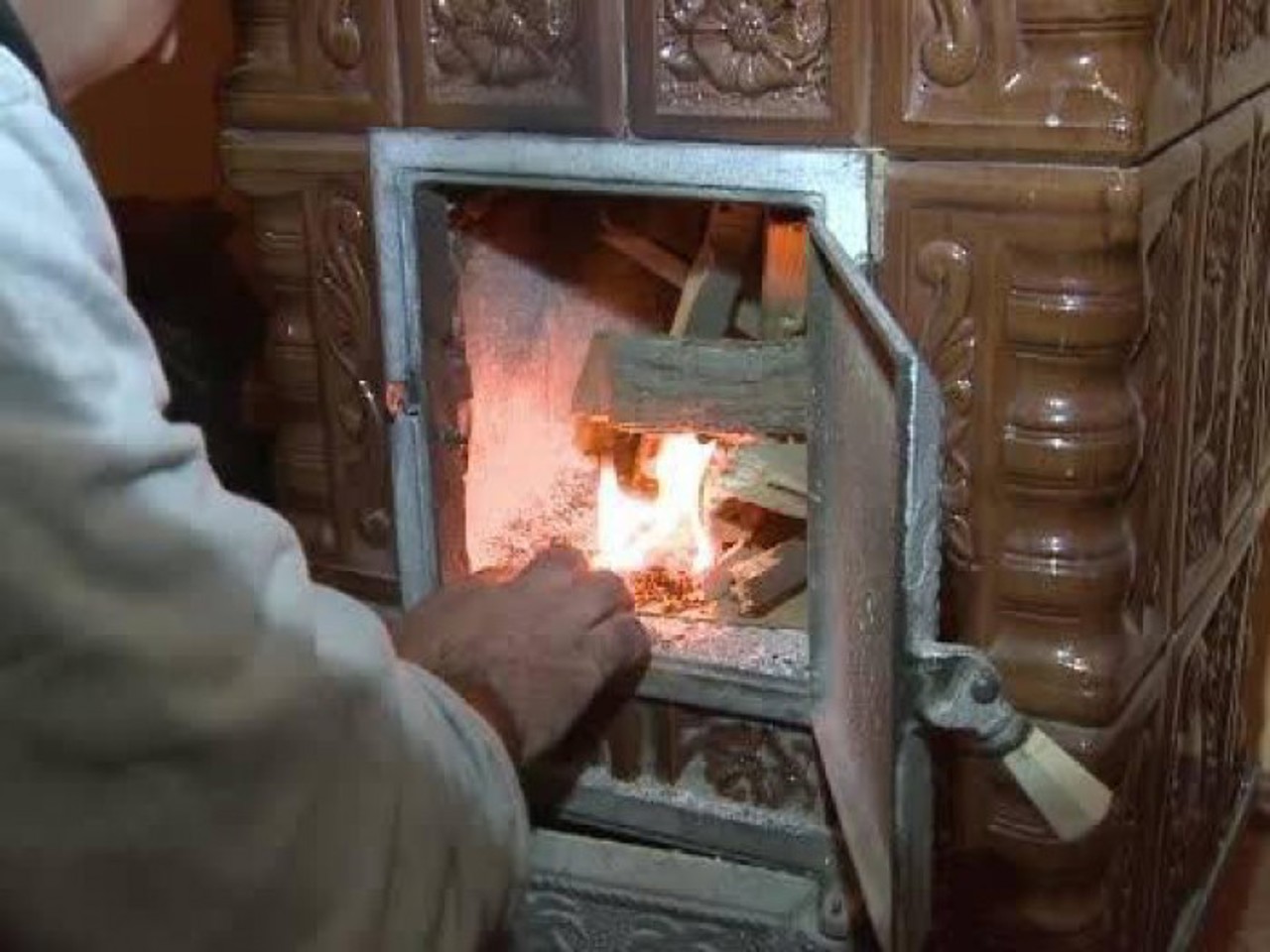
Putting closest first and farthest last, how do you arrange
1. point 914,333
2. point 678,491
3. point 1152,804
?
1. point 914,333
2. point 1152,804
3. point 678,491

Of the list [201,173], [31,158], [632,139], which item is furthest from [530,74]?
[201,173]

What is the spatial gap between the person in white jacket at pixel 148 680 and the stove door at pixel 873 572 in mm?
358

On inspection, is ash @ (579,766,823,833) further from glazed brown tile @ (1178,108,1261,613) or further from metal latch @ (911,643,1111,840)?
metal latch @ (911,643,1111,840)

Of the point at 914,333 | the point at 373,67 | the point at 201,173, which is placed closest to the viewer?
the point at 914,333

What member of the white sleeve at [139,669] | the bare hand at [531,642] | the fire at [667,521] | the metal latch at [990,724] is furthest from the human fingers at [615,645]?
the white sleeve at [139,669]

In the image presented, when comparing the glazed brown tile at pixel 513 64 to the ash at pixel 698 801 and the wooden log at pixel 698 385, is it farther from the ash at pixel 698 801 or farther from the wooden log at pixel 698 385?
the ash at pixel 698 801

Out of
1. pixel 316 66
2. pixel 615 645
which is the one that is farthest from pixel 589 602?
pixel 316 66

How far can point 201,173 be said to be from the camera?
2.50 metres

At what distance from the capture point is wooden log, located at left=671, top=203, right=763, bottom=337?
1.80m

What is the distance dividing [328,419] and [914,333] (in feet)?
2.00

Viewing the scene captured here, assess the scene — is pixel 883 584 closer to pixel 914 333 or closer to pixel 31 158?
pixel 914 333

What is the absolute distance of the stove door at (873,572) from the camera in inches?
43.7

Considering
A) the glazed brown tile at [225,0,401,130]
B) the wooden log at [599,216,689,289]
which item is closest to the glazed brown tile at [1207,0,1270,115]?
the wooden log at [599,216,689,289]

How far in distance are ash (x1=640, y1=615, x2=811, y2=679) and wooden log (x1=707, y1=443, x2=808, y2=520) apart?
14 cm
